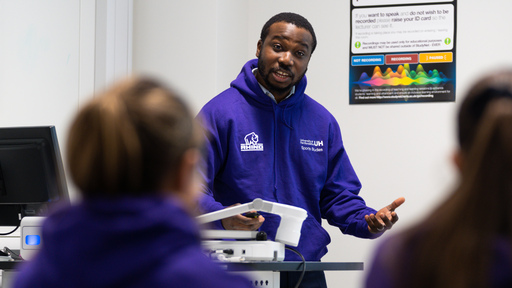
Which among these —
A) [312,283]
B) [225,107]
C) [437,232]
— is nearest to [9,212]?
[225,107]

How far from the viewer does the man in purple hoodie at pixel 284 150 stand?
243 cm

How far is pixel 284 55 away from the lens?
2.63 m

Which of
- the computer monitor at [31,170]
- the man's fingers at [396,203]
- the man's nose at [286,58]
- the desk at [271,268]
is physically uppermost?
the man's nose at [286,58]

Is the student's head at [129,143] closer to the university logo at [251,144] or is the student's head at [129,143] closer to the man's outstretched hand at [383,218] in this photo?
the man's outstretched hand at [383,218]

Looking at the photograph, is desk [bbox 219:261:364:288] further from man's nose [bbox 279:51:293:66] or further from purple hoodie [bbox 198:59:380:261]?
man's nose [bbox 279:51:293:66]

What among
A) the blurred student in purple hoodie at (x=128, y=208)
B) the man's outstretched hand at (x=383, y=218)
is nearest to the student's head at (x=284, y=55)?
the man's outstretched hand at (x=383, y=218)

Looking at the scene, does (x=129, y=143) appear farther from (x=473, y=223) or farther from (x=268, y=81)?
(x=268, y=81)

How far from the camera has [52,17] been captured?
131 inches

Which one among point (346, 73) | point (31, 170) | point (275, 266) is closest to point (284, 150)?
point (275, 266)

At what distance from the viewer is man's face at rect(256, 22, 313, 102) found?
2621 millimetres

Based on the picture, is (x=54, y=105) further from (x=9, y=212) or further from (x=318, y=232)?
(x=318, y=232)

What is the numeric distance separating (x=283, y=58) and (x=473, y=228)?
192cm

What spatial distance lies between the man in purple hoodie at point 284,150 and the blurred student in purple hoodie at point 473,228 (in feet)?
4.87

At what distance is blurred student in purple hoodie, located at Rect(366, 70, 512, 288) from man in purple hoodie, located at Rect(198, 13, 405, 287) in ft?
4.87
